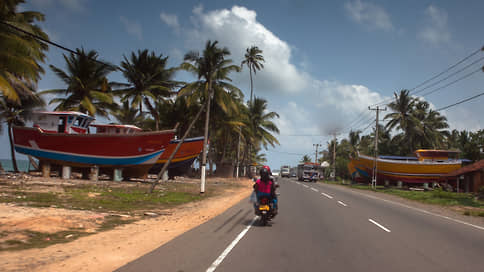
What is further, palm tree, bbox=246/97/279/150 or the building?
palm tree, bbox=246/97/279/150

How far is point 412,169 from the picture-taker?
37844mm

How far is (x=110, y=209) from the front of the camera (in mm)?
11289

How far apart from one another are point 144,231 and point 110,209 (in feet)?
12.5

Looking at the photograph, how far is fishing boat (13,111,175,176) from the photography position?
2170 cm

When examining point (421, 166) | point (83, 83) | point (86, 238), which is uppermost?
point (83, 83)

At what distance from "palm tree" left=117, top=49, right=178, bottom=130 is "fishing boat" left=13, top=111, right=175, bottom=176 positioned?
9.19 meters

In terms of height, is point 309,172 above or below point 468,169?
below

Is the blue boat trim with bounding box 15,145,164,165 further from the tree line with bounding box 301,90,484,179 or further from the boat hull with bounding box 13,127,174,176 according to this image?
the tree line with bounding box 301,90,484,179

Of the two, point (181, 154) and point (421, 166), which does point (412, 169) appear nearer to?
point (421, 166)

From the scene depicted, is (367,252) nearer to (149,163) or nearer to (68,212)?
(68,212)

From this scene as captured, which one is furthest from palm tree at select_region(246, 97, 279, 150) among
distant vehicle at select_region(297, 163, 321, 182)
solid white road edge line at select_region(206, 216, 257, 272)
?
solid white road edge line at select_region(206, 216, 257, 272)

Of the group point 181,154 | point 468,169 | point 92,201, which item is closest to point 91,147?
point 181,154

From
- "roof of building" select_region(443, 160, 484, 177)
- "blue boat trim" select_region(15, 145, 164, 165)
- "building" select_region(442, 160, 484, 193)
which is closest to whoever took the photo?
"blue boat trim" select_region(15, 145, 164, 165)

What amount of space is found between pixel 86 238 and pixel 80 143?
653 inches
